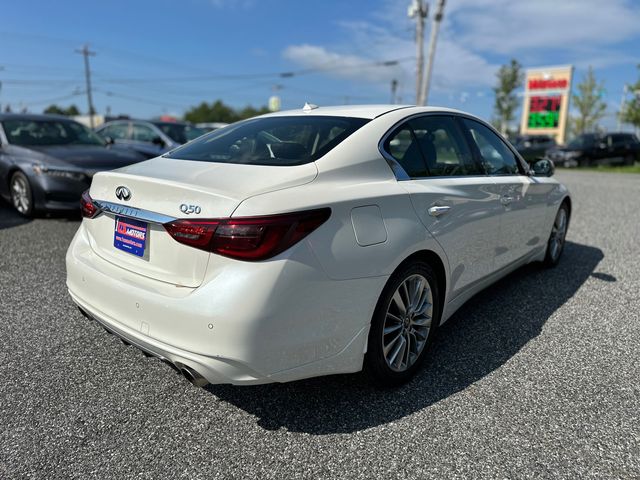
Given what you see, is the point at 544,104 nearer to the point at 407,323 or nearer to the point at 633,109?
the point at 633,109

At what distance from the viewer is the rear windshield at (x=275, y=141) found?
8.51 feet

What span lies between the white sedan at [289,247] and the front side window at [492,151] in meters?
0.45

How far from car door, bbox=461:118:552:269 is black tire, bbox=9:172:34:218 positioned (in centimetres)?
585

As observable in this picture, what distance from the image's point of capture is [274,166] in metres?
2.46

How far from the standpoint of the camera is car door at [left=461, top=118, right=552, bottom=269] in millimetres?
3633

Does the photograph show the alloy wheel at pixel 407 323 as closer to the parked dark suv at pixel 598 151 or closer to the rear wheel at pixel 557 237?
the rear wheel at pixel 557 237

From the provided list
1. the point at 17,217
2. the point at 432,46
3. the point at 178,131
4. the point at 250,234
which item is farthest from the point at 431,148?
the point at 432,46

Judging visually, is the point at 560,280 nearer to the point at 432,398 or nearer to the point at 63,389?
the point at 432,398

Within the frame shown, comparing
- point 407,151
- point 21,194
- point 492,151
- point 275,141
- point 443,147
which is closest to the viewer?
point 275,141

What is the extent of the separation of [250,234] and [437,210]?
123cm

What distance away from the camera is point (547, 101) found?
3662 cm

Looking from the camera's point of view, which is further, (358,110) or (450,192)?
(358,110)

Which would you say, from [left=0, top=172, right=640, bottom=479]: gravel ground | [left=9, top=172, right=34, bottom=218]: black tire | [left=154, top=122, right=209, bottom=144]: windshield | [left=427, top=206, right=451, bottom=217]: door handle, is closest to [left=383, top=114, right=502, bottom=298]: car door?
[left=427, top=206, right=451, bottom=217]: door handle

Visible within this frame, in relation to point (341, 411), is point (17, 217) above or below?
above
